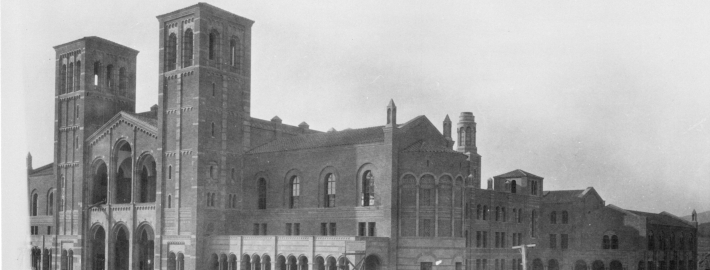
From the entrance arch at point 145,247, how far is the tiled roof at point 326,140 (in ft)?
32.9

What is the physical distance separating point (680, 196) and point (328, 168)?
77.5 feet

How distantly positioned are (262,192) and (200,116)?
8094mm

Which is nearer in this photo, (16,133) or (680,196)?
(16,133)

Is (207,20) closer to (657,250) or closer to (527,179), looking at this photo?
(527,179)

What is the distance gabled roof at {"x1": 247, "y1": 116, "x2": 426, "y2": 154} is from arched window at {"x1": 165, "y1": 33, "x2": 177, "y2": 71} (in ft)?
29.0

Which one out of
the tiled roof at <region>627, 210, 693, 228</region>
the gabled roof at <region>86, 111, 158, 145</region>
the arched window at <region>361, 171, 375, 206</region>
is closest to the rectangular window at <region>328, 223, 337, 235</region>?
the arched window at <region>361, 171, 375, 206</region>

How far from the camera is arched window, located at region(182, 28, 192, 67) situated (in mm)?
58812

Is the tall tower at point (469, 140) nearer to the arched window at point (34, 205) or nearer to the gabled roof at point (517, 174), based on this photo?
the gabled roof at point (517, 174)

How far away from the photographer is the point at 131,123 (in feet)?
205

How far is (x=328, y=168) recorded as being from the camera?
57156 mm

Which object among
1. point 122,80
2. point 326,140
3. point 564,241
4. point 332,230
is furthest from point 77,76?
point 564,241

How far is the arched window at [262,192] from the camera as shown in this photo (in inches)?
2409


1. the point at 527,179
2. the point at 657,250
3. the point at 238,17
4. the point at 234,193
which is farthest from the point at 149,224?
the point at 657,250

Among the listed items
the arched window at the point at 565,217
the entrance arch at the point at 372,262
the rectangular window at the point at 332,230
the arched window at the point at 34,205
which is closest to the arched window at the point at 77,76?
the arched window at the point at 34,205
